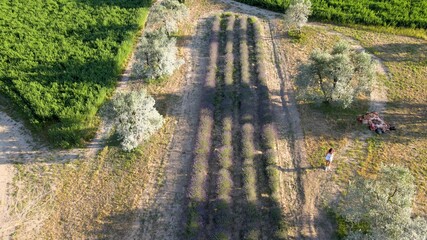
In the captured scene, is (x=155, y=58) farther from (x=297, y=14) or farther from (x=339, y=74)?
(x=339, y=74)

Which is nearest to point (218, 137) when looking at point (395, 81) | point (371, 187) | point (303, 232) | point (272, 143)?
point (272, 143)

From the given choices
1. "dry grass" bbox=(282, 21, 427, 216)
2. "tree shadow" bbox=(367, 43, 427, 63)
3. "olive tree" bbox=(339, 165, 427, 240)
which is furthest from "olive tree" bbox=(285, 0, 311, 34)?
"olive tree" bbox=(339, 165, 427, 240)

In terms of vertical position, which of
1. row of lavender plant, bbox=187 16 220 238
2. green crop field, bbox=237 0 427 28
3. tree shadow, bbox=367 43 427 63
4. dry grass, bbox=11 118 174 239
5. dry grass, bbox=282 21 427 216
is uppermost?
green crop field, bbox=237 0 427 28

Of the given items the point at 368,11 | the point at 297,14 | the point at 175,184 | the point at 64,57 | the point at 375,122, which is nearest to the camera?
the point at 175,184

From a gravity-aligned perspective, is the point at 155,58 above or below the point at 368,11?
below

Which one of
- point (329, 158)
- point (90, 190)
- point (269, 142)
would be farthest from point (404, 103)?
point (90, 190)

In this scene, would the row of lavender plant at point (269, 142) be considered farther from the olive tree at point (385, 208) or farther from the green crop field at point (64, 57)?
the green crop field at point (64, 57)

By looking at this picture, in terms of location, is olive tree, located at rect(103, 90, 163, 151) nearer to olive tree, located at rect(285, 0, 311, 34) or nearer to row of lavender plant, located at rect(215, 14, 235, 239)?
row of lavender plant, located at rect(215, 14, 235, 239)
